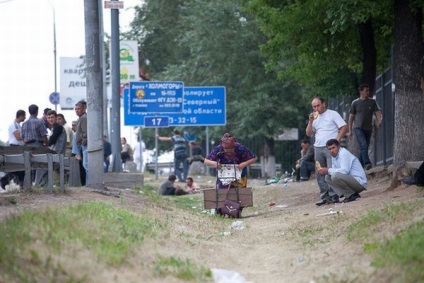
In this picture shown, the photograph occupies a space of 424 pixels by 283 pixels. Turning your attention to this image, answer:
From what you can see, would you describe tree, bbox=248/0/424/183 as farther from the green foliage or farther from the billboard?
the billboard

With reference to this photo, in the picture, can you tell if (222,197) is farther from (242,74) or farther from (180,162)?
(242,74)

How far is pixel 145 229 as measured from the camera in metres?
13.4

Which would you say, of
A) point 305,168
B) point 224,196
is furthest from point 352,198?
point 305,168

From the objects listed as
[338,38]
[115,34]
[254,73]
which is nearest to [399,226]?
[338,38]

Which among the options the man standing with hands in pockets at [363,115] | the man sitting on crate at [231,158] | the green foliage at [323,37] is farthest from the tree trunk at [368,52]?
the man sitting on crate at [231,158]

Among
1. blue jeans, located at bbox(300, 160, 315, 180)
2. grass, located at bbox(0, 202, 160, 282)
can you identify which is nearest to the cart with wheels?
grass, located at bbox(0, 202, 160, 282)

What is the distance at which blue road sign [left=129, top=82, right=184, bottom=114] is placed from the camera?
36.5 metres

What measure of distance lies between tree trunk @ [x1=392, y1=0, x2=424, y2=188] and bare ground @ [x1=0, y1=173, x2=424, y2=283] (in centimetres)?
85

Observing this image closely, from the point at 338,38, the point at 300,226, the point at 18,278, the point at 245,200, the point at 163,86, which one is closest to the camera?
the point at 18,278

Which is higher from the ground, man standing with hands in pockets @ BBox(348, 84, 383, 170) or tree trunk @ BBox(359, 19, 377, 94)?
tree trunk @ BBox(359, 19, 377, 94)

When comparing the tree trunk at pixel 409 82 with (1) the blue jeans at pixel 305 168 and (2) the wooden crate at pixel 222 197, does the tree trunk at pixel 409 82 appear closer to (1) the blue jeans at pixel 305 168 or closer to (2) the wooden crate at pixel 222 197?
(2) the wooden crate at pixel 222 197

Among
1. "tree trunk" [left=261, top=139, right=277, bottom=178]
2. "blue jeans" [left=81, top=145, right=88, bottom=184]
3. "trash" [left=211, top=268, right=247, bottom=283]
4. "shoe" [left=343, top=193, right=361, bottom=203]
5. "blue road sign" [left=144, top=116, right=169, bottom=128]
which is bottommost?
"tree trunk" [left=261, top=139, right=277, bottom=178]

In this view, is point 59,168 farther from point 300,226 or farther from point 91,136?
point 300,226

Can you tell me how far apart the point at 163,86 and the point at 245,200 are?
1821cm
